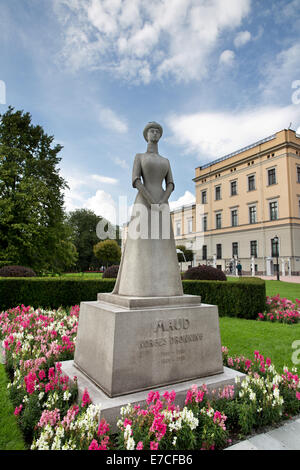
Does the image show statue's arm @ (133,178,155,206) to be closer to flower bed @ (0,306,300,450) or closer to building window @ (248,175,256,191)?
flower bed @ (0,306,300,450)

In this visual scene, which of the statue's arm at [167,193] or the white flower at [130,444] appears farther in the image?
the statue's arm at [167,193]

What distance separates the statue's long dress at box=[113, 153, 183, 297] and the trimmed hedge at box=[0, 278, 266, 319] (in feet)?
20.9

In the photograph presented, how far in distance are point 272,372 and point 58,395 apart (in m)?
3.00

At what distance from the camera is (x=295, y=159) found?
35906 mm

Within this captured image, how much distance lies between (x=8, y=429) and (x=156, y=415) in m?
1.73

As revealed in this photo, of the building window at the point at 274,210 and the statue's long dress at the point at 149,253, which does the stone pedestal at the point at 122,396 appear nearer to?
the statue's long dress at the point at 149,253

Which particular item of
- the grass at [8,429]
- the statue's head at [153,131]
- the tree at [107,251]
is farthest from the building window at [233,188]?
the grass at [8,429]

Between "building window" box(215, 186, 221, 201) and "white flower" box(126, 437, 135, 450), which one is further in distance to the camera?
"building window" box(215, 186, 221, 201)

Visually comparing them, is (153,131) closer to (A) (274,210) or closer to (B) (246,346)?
(B) (246,346)

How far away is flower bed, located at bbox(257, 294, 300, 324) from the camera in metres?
8.83

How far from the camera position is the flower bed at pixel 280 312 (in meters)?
8.83

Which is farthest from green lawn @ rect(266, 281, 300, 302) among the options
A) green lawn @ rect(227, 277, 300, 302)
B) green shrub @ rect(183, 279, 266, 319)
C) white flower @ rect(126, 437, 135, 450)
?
white flower @ rect(126, 437, 135, 450)

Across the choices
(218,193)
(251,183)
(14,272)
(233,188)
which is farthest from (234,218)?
(14,272)

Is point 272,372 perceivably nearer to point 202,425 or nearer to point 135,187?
point 202,425
